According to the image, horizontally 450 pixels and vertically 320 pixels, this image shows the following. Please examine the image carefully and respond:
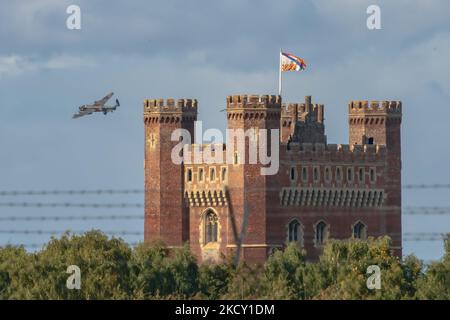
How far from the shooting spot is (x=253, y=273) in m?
168

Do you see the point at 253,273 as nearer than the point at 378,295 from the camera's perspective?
Yes

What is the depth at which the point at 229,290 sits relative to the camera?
653 feet
